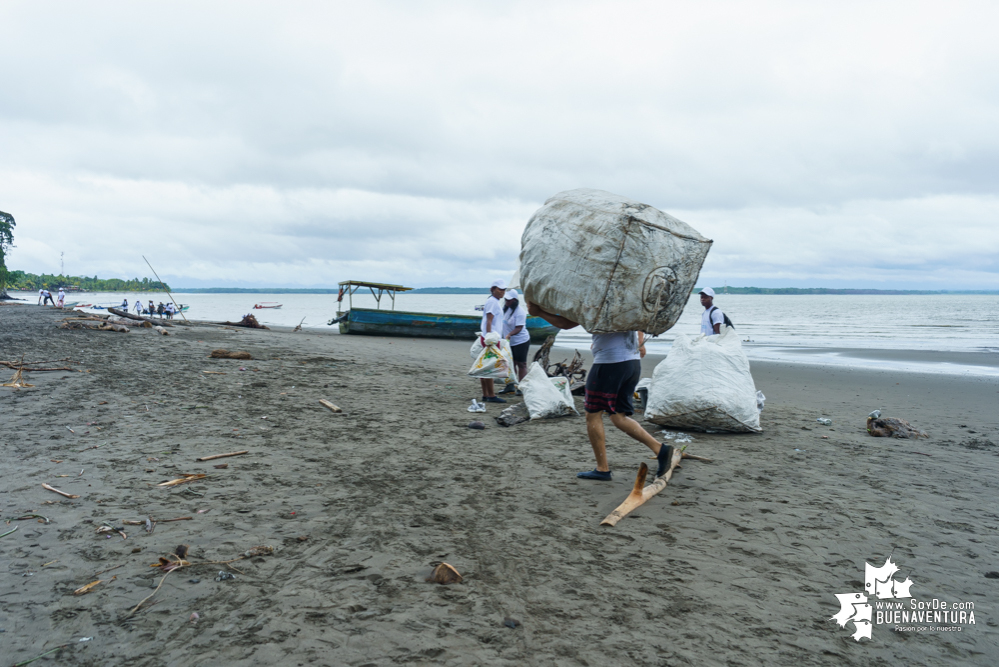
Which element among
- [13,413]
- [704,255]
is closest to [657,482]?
[704,255]

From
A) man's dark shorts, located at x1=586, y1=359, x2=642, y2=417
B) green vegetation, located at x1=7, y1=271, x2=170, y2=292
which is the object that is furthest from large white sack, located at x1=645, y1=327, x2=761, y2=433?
green vegetation, located at x1=7, y1=271, x2=170, y2=292

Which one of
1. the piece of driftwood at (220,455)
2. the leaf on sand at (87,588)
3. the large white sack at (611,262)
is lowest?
the leaf on sand at (87,588)

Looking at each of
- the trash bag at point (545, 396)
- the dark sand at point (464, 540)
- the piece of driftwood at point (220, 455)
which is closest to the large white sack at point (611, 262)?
the dark sand at point (464, 540)

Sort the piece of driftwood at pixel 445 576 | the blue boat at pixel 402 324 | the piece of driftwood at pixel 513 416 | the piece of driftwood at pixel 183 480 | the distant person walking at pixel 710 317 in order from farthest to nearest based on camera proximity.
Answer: the blue boat at pixel 402 324, the distant person walking at pixel 710 317, the piece of driftwood at pixel 513 416, the piece of driftwood at pixel 183 480, the piece of driftwood at pixel 445 576

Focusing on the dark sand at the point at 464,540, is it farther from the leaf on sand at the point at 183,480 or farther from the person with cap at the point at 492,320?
the person with cap at the point at 492,320

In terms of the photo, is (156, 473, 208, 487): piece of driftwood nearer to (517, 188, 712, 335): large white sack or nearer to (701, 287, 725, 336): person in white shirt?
(517, 188, 712, 335): large white sack

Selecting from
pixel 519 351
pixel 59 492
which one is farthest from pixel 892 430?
pixel 59 492

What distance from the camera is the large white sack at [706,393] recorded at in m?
5.56

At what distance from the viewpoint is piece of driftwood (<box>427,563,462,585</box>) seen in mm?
2652

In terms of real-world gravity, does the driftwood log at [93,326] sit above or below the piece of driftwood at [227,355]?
above

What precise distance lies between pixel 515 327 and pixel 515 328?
0.05 ft

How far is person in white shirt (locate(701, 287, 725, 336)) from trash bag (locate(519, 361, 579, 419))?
1821 millimetres

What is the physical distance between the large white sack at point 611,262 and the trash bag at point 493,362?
367 centimetres

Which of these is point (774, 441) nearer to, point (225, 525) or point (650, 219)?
point (650, 219)
